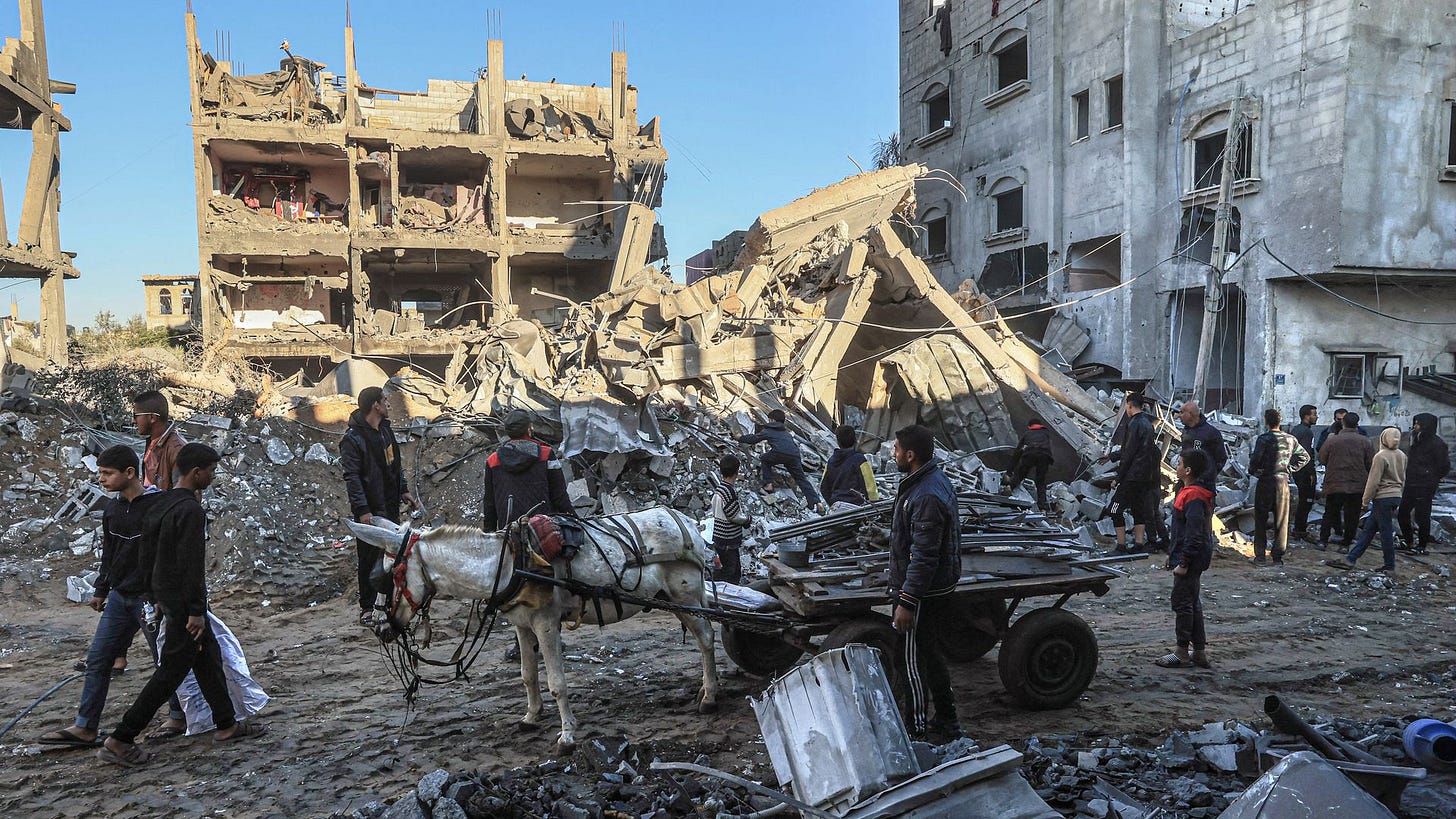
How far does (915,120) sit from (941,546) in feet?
87.8

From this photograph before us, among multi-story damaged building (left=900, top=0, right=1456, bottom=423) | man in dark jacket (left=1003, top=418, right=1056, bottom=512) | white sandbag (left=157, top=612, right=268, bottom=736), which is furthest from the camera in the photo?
multi-story damaged building (left=900, top=0, right=1456, bottom=423)

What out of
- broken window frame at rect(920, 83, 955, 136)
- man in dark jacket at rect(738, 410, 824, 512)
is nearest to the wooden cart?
man in dark jacket at rect(738, 410, 824, 512)

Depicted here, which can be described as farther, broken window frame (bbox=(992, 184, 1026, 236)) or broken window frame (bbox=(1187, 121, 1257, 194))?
broken window frame (bbox=(992, 184, 1026, 236))

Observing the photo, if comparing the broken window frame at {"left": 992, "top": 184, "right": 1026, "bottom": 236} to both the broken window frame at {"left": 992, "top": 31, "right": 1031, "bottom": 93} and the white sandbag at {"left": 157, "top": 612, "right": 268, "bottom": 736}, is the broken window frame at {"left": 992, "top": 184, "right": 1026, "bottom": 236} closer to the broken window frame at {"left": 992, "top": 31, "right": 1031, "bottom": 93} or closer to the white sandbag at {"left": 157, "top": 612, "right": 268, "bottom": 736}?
the broken window frame at {"left": 992, "top": 31, "right": 1031, "bottom": 93}

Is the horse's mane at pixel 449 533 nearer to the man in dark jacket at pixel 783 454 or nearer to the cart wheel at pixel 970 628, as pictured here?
the cart wheel at pixel 970 628

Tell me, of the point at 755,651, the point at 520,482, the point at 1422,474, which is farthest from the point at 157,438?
the point at 1422,474

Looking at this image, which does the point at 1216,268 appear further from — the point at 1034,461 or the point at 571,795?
the point at 571,795

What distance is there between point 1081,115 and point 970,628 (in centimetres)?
2014

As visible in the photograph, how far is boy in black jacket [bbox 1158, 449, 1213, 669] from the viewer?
605 cm

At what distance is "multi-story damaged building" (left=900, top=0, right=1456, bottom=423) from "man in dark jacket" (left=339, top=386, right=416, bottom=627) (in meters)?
14.1

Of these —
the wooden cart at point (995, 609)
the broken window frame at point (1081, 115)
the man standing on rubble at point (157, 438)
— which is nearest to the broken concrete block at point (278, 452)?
Result: the man standing on rubble at point (157, 438)

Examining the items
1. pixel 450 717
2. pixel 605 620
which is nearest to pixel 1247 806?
pixel 605 620

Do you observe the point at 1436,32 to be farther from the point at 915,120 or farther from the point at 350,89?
the point at 350,89

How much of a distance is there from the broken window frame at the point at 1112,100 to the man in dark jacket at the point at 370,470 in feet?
65.8
